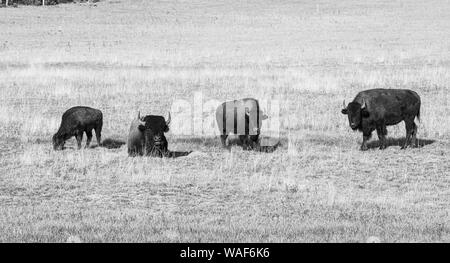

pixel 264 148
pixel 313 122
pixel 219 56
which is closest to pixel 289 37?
pixel 219 56

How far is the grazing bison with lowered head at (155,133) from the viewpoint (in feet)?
53.7

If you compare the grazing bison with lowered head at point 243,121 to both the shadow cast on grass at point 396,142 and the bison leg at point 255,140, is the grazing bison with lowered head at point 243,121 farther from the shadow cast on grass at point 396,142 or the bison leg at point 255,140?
the shadow cast on grass at point 396,142

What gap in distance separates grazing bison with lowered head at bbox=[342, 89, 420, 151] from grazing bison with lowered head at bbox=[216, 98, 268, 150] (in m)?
1.95

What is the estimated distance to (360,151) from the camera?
17641 mm

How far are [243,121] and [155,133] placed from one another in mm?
2391

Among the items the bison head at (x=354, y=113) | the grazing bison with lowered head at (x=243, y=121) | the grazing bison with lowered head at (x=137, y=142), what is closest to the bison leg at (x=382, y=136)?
the bison head at (x=354, y=113)

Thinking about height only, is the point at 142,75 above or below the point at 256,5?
below

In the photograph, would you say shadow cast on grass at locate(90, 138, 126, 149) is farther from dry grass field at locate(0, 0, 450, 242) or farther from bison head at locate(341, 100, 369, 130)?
bison head at locate(341, 100, 369, 130)

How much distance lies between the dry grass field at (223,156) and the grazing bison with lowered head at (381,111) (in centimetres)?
47

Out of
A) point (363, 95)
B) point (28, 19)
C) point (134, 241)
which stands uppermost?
point (28, 19)

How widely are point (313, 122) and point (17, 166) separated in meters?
8.57

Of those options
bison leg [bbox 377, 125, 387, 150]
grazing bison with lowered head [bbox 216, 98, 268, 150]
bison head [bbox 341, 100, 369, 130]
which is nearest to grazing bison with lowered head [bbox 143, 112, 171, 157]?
grazing bison with lowered head [bbox 216, 98, 268, 150]

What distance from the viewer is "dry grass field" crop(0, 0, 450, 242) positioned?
1098 cm

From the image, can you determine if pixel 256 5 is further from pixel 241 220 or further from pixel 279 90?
pixel 241 220
